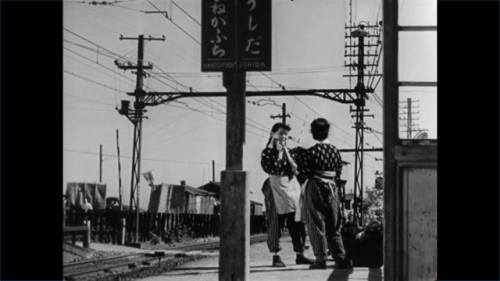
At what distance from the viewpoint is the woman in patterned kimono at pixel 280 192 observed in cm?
595

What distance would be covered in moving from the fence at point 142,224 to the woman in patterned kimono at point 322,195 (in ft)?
32.6

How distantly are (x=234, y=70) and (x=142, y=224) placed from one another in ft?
48.0

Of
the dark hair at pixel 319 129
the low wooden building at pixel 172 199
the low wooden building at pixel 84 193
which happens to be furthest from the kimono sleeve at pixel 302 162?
the low wooden building at pixel 172 199

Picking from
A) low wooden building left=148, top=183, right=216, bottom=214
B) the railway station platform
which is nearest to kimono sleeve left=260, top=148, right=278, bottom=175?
the railway station platform

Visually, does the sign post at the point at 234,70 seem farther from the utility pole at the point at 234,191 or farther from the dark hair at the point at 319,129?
the dark hair at the point at 319,129

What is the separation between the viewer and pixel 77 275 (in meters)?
7.49

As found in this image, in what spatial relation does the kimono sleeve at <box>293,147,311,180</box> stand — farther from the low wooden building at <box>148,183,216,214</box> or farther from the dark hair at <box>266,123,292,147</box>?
the low wooden building at <box>148,183,216,214</box>

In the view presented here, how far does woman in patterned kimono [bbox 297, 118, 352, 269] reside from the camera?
18.9 feet

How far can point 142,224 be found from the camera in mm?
19094

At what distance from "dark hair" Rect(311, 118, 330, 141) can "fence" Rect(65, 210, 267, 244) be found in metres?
10.1

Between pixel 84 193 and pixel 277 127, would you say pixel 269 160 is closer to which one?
pixel 277 127
